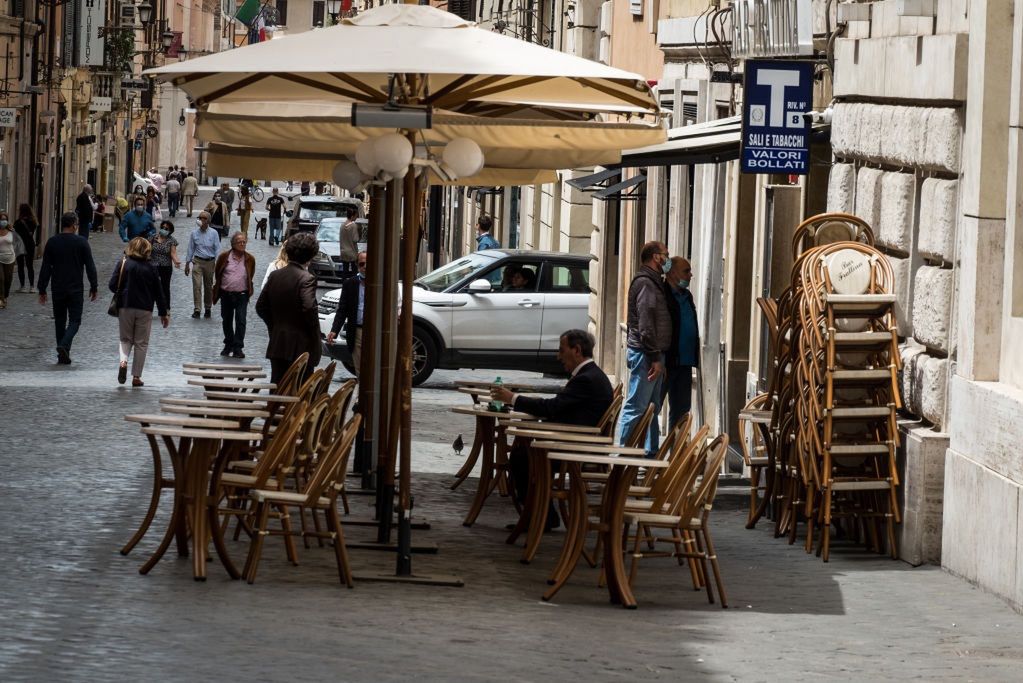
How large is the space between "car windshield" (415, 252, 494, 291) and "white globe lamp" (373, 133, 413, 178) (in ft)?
44.7

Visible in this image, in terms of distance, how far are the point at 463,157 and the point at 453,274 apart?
13.8 meters

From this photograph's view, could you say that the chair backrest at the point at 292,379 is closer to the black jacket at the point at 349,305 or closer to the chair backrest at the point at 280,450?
the chair backrest at the point at 280,450

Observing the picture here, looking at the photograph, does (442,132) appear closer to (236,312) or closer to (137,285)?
(137,285)

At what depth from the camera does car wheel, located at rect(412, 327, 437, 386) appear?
2356 centimetres

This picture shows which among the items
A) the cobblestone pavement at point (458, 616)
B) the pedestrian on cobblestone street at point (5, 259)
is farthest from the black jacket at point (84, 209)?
the cobblestone pavement at point (458, 616)

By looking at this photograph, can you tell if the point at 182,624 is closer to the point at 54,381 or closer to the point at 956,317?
the point at 956,317

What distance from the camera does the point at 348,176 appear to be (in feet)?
37.3

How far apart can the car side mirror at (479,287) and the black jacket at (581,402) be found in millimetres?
11792

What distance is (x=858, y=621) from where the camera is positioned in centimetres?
961

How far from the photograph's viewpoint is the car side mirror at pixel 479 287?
938 inches

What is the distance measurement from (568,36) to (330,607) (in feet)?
74.4

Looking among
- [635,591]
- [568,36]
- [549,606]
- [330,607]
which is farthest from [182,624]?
[568,36]

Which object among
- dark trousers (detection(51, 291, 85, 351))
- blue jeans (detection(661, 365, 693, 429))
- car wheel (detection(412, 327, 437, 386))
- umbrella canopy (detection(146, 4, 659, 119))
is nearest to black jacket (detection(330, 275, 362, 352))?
blue jeans (detection(661, 365, 693, 429))

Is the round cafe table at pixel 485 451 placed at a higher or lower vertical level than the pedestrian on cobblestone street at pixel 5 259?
lower
